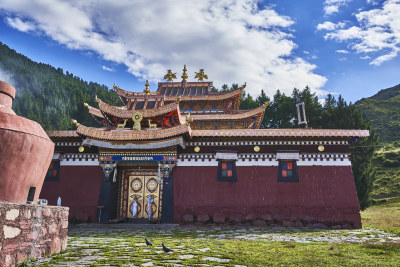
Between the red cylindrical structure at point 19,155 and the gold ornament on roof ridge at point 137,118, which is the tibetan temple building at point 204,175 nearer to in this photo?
the gold ornament on roof ridge at point 137,118

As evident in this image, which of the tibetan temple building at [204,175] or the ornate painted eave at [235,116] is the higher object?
the ornate painted eave at [235,116]

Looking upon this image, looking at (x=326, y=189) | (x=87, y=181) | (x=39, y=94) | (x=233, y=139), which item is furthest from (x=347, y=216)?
(x=39, y=94)

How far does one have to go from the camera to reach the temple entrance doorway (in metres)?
12.9

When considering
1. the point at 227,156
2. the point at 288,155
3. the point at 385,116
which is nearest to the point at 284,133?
the point at 288,155

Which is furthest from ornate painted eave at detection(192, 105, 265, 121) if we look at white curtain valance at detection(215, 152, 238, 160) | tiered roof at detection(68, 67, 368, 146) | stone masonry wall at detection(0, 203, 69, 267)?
stone masonry wall at detection(0, 203, 69, 267)

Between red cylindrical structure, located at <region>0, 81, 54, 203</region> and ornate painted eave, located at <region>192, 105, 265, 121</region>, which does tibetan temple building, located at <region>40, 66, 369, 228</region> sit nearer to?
ornate painted eave, located at <region>192, 105, 265, 121</region>

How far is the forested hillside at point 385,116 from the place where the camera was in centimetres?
5606

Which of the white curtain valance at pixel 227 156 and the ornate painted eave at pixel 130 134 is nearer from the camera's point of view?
the ornate painted eave at pixel 130 134

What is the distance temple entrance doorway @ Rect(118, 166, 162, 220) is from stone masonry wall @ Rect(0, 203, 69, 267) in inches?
284

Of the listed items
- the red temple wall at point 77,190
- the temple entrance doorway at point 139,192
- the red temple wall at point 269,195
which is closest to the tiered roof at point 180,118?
the red temple wall at point 269,195

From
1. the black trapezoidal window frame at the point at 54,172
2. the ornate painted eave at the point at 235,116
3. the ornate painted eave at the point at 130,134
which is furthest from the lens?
the ornate painted eave at the point at 235,116

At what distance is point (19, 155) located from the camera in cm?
492

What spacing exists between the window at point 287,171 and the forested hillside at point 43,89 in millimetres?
43956

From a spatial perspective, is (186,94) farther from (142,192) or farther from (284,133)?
(284,133)
